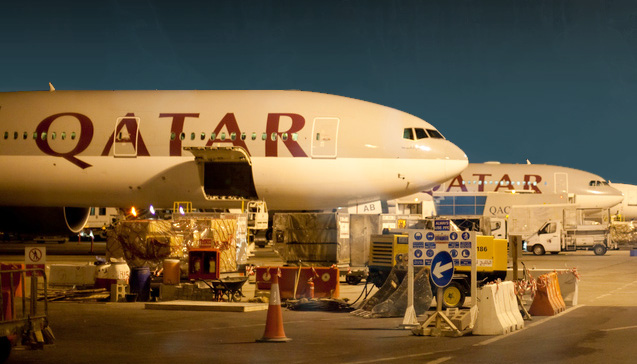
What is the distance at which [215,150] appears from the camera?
→ 30781mm

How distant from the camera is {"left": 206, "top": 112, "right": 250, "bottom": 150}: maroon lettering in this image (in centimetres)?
3148

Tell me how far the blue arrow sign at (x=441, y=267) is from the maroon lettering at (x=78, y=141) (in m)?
20.4

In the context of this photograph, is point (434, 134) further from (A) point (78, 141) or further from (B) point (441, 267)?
(B) point (441, 267)

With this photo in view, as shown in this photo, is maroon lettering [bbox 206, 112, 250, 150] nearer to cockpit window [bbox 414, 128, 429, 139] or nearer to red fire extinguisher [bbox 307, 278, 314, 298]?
cockpit window [bbox 414, 128, 429, 139]

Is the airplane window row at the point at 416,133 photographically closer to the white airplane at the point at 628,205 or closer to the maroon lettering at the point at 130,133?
the maroon lettering at the point at 130,133

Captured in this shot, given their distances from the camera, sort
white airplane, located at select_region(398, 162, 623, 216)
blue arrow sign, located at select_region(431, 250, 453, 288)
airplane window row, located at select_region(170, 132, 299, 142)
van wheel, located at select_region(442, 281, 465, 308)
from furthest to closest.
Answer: white airplane, located at select_region(398, 162, 623, 216)
airplane window row, located at select_region(170, 132, 299, 142)
van wheel, located at select_region(442, 281, 465, 308)
blue arrow sign, located at select_region(431, 250, 453, 288)

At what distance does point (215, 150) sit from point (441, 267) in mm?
17273

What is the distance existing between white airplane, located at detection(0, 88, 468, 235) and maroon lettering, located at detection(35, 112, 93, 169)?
4 centimetres

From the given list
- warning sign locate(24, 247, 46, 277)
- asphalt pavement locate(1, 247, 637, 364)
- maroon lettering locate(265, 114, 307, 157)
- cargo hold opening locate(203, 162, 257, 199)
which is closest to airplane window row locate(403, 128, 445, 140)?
maroon lettering locate(265, 114, 307, 157)

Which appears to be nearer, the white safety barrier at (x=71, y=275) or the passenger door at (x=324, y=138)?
the white safety barrier at (x=71, y=275)

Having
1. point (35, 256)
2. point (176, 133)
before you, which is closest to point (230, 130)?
point (176, 133)

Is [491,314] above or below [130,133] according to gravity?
below

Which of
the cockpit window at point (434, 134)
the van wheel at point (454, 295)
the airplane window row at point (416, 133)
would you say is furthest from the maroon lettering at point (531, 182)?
the van wheel at point (454, 295)

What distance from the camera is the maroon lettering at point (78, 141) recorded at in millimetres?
32312
